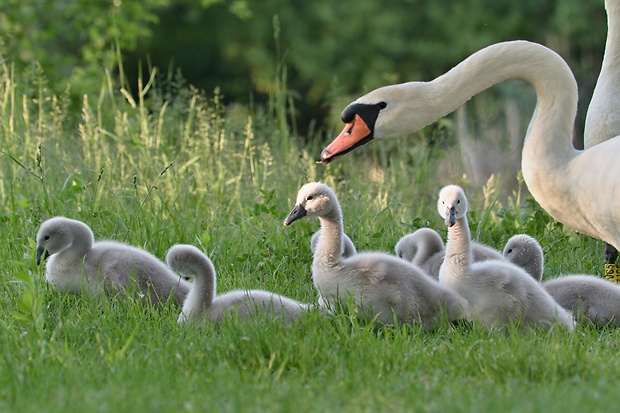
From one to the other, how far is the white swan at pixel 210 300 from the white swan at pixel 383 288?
7.4 inches

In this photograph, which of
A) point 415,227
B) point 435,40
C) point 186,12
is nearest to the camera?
point 415,227

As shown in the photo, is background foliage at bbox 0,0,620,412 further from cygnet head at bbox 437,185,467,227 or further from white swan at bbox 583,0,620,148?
white swan at bbox 583,0,620,148

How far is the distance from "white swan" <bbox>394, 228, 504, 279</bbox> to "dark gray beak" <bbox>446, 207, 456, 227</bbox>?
0.84 m

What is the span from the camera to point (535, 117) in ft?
18.3

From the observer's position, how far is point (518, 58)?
5586 millimetres

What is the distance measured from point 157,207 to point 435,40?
17.5 metres

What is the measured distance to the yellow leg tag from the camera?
6.43m

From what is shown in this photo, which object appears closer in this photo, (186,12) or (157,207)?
(157,207)

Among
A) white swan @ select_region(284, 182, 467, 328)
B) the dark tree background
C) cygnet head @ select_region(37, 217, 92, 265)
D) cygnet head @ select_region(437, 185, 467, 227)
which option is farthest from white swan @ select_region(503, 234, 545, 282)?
the dark tree background

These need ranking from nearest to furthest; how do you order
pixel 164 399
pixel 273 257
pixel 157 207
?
pixel 164 399 → pixel 273 257 → pixel 157 207

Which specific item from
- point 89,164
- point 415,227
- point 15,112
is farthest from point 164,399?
point 15,112

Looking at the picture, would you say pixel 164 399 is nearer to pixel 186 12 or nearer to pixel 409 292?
pixel 409 292

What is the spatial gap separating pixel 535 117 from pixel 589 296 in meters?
1.01

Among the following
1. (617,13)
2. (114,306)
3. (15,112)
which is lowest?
(114,306)
